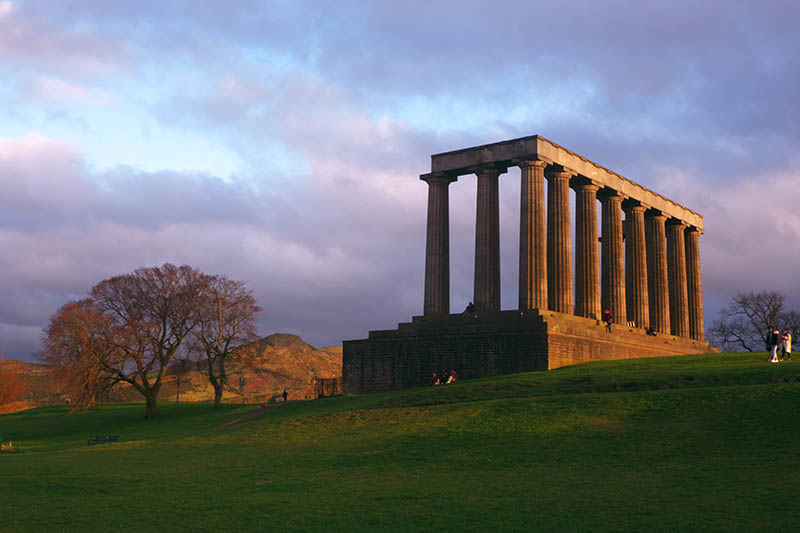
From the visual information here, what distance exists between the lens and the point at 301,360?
503ft

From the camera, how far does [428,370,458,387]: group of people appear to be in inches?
1971

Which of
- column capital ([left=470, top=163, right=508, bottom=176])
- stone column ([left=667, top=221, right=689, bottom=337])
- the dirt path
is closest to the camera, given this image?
the dirt path

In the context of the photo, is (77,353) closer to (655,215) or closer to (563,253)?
(563,253)

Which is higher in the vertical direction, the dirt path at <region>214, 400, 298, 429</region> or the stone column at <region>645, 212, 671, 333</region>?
the stone column at <region>645, 212, 671, 333</region>

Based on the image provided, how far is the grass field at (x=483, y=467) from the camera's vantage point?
610 inches

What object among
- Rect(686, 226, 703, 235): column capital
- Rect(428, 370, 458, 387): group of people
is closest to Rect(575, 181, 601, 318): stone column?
Rect(428, 370, 458, 387): group of people

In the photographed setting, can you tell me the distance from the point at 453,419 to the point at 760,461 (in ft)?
40.4

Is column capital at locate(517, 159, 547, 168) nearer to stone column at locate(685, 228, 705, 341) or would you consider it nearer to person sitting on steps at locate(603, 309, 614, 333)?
person sitting on steps at locate(603, 309, 614, 333)

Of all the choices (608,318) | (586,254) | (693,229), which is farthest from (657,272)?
(608,318)

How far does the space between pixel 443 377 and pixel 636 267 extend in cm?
2314

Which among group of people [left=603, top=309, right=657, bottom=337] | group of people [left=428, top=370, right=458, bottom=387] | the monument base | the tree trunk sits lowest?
the tree trunk

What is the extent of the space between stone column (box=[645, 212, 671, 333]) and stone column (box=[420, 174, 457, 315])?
839 inches

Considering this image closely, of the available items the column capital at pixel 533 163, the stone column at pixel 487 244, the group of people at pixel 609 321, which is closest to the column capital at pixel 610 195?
the group of people at pixel 609 321

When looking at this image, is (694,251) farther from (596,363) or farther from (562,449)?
(562,449)
